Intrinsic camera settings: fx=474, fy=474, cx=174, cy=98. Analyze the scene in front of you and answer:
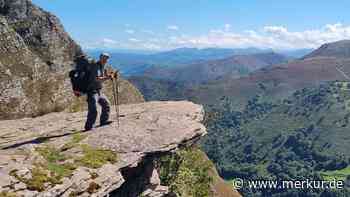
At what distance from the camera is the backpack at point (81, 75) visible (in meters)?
27.6

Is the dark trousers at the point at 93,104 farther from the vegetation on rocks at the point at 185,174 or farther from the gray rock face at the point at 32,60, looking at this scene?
the gray rock face at the point at 32,60

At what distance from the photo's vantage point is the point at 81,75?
2795 centimetres

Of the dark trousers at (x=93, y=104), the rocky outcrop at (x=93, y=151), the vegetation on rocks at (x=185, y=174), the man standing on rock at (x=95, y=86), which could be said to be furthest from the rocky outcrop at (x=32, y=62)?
the man standing on rock at (x=95, y=86)

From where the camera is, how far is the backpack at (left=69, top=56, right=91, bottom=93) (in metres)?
27.6

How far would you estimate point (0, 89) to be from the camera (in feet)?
155

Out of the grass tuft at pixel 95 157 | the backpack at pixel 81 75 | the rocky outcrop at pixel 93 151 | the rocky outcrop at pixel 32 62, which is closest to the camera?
the rocky outcrop at pixel 93 151

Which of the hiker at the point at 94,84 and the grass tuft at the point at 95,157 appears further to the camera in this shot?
the hiker at the point at 94,84

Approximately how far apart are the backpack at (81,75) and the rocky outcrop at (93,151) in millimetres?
2724

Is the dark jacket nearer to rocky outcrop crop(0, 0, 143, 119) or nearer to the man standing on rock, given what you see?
the man standing on rock

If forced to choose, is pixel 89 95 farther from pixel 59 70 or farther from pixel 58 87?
pixel 59 70

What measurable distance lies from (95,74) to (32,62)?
29.3m

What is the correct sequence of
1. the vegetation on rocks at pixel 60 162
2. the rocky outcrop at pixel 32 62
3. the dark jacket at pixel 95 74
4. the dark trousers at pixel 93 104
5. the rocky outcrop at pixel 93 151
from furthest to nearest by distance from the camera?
1. the rocky outcrop at pixel 32 62
2. the dark trousers at pixel 93 104
3. the dark jacket at pixel 95 74
4. the rocky outcrop at pixel 93 151
5. the vegetation on rocks at pixel 60 162

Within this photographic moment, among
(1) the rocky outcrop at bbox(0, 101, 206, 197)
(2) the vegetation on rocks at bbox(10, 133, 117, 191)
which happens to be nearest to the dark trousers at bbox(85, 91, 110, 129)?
(1) the rocky outcrop at bbox(0, 101, 206, 197)

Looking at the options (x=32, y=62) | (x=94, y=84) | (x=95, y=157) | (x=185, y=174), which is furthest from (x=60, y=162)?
(x=32, y=62)
